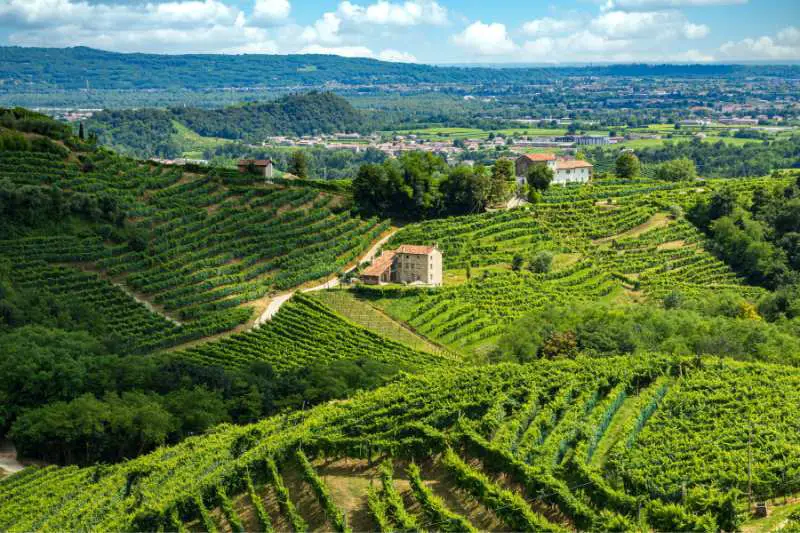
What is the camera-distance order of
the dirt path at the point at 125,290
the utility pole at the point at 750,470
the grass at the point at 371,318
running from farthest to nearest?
the dirt path at the point at 125,290 → the grass at the point at 371,318 → the utility pole at the point at 750,470

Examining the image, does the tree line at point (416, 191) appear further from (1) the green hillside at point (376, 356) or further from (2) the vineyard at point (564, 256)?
(2) the vineyard at point (564, 256)

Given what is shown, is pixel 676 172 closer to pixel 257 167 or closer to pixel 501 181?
pixel 501 181

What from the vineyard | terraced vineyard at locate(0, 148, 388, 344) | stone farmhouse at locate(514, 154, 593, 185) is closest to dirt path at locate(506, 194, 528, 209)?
the vineyard

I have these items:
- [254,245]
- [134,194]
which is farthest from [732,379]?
[134,194]

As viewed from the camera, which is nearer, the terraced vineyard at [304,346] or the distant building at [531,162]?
the terraced vineyard at [304,346]

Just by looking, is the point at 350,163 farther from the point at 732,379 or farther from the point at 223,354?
the point at 732,379

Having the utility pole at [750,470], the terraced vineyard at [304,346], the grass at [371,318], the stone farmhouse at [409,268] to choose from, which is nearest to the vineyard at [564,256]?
the grass at [371,318]
